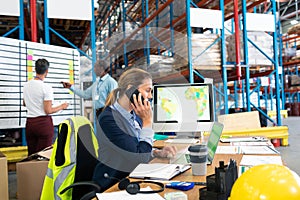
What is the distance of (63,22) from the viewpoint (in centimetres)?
630

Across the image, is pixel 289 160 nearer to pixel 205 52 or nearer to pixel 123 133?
pixel 205 52

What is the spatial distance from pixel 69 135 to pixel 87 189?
11.8 inches

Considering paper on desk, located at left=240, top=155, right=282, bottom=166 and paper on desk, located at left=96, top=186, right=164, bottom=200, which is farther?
paper on desk, located at left=240, top=155, right=282, bottom=166

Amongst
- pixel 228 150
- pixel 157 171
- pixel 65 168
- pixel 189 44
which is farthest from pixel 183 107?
pixel 189 44

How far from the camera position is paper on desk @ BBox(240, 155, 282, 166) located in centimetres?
159

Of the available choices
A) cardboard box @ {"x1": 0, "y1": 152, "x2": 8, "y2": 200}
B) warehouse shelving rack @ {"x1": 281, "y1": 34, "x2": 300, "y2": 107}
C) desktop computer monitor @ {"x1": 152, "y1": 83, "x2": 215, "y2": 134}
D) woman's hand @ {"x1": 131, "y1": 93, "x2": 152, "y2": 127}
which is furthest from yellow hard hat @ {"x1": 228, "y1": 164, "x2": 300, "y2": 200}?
warehouse shelving rack @ {"x1": 281, "y1": 34, "x2": 300, "y2": 107}

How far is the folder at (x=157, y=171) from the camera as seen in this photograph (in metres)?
1.43

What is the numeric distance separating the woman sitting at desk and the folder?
0.30ft

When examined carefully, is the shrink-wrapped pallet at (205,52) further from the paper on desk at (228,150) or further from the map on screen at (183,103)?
the paper on desk at (228,150)

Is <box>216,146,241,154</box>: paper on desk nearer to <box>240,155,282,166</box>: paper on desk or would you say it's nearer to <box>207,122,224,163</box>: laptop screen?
<box>240,155,282,166</box>: paper on desk

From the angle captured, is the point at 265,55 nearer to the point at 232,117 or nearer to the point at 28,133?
the point at 232,117

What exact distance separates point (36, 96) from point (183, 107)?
179cm

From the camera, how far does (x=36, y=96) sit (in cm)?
348

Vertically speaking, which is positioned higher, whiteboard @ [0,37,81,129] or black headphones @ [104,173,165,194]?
whiteboard @ [0,37,81,129]
